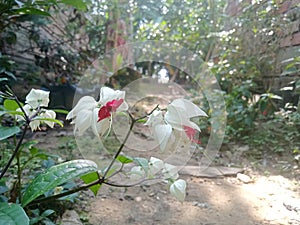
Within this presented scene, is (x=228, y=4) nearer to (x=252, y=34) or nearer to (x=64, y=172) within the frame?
(x=252, y=34)

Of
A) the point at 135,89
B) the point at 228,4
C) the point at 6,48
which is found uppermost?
the point at 228,4

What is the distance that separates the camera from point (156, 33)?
4062 mm

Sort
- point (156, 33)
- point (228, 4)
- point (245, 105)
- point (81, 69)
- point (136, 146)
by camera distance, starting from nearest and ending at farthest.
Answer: point (136, 146)
point (245, 105)
point (228, 4)
point (81, 69)
point (156, 33)

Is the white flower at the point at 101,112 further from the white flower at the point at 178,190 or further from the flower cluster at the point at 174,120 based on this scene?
the white flower at the point at 178,190

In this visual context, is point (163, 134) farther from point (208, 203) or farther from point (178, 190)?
point (208, 203)

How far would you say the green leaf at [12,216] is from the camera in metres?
0.43

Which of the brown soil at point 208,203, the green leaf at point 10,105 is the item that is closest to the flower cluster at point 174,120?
the green leaf at point 10,105

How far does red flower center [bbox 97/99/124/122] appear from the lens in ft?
1.67

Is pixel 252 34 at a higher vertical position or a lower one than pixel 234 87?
higher

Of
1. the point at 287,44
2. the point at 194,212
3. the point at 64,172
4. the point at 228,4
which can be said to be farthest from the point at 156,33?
the point at 64,172

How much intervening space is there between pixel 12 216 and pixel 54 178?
0.31ft

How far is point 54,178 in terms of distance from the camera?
52 cm

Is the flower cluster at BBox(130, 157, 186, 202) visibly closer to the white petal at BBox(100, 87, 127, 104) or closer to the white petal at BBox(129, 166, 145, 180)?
the white petal at BBox(129, 166, 145, 180)

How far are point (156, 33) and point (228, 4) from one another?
1.27 metres
